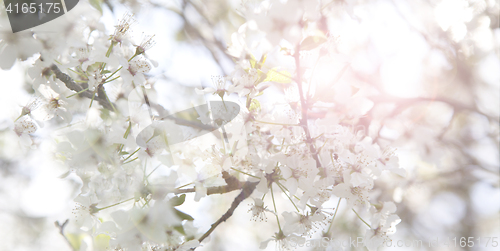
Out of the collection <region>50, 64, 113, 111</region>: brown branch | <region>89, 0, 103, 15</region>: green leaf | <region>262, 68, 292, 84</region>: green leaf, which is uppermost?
<region>89, 0, 103, 15</region>: green leaf

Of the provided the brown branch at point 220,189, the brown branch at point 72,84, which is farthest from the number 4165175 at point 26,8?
the brown branch at point 220,189

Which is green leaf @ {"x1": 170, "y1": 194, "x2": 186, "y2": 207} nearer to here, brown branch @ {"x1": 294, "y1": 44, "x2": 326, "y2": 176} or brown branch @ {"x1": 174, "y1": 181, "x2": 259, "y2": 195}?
brown branch @ {"x1": 174, "y1": 181, "x2": 259, "y2": 195}

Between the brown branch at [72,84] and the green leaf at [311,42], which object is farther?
the brown branch at [72,84]

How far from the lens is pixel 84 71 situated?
25.4 inches

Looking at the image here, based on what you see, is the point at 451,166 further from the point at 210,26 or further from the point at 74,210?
the point at 74,210

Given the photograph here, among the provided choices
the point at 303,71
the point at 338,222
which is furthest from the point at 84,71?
the point at 338,222

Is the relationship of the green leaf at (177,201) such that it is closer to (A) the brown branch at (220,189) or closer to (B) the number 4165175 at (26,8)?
(A) the brown branch at (220,189)

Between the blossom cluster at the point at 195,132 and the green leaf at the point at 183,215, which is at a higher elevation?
the blossom cluster at the point at 195,132

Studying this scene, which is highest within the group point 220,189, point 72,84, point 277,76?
point 277,76

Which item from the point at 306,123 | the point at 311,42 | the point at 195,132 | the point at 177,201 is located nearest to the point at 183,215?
the point at 177,201

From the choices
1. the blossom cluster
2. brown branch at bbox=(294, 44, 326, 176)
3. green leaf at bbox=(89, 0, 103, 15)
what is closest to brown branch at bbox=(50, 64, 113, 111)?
the blossom cluster

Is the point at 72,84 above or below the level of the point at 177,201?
above

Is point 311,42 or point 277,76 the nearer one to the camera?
point 311,42

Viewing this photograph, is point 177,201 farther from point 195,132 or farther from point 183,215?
point 195,132
